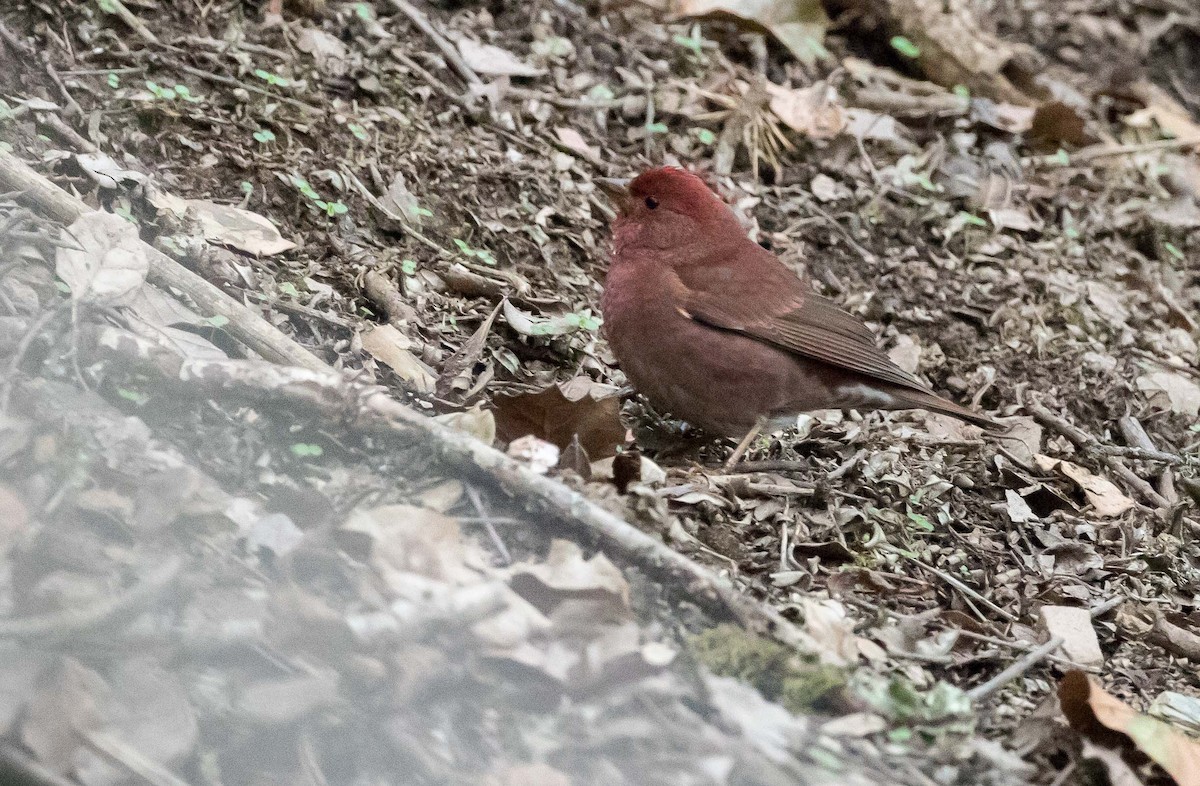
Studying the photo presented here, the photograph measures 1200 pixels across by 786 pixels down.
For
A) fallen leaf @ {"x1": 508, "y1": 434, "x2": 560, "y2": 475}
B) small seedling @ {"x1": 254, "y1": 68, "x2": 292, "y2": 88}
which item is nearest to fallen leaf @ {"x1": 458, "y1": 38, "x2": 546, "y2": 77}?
small seedling @ {"x1": 254, "y1": 68, "x2": 292, "y2": 88}

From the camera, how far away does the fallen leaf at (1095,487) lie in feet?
15.5

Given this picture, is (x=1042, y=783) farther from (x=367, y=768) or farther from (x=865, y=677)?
(x=367, y=768)

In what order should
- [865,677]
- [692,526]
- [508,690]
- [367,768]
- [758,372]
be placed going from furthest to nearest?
[758,372]
[692,526]
[865,677]
[508,690]
[367,768]

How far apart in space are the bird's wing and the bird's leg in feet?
1.03

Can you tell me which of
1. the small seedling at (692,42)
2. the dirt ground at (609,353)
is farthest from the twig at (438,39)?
the small seedling at (692,42)

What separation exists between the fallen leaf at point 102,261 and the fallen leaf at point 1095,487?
134 inches

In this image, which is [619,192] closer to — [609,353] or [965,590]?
[609,353]

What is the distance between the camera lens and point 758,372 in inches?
180

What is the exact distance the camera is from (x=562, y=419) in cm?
379

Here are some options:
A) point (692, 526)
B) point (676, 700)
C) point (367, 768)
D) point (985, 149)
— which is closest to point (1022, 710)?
point (692, 526)

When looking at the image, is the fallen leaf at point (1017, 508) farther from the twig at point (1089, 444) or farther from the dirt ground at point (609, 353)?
the twig at point (1089, 444)

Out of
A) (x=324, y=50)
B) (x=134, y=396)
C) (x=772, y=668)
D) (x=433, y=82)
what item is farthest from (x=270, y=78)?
(x=772, y=668)

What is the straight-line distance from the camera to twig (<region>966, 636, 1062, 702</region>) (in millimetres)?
3277

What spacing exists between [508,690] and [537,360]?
2301mm
